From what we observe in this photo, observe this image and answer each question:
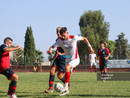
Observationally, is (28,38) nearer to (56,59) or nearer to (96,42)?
(96,42)

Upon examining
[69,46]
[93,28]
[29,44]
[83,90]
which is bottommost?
[83,90]

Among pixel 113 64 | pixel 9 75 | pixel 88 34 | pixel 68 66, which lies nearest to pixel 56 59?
pixel 68 66

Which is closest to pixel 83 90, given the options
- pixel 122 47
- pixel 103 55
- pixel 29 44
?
pixel 103 55

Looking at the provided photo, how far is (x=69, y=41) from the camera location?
8.75 metres

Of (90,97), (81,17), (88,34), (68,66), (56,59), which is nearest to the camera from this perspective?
(90,97)

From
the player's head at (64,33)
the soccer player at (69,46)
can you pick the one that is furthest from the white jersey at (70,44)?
the player's head at (64,33)

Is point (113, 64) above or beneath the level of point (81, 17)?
beneath

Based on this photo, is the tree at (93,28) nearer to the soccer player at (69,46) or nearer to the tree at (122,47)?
the tree at (122,47)

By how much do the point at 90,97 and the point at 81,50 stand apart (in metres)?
60.3

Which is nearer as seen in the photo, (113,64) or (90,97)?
(90,97)

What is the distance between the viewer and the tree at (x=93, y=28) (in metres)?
67.8

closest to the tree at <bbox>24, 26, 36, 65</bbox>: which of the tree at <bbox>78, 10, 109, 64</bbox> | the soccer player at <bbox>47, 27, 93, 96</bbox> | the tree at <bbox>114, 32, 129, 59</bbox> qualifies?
the tree at <bbox>78, 10, 109, 64</bbox>

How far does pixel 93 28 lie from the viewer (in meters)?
70.7

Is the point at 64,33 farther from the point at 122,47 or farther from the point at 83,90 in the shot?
the point at 122,47
